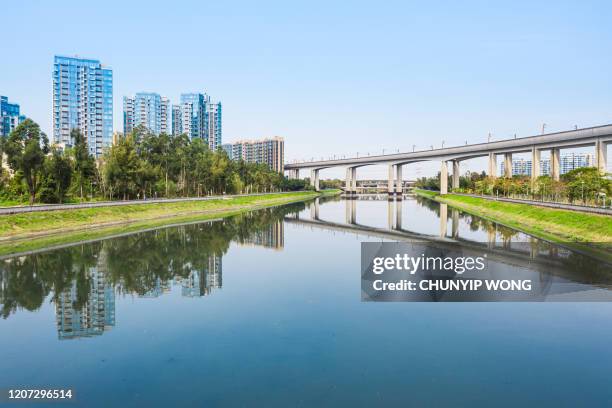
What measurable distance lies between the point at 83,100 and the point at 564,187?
9857 cm

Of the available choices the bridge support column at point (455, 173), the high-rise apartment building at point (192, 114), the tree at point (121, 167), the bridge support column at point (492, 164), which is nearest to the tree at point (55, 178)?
the tree at point (121, 167)

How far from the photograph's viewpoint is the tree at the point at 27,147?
125 ft

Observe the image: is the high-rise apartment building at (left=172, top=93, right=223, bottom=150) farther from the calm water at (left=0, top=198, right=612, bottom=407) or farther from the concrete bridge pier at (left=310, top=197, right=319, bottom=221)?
the calm water at (left=0, top=198, right=612, bottom=407)

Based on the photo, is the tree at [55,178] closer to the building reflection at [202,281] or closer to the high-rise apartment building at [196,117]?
the building reflection at [202,281]

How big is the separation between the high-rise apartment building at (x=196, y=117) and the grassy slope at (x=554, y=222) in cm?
11197

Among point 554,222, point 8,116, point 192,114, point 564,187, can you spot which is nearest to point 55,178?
point 554,222

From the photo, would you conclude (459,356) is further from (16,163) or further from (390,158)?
(390,158)

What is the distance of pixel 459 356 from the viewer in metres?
9.98

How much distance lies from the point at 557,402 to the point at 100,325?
1126 cm

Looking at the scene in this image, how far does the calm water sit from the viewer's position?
8.34 m

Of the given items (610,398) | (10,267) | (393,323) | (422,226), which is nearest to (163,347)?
(393,323)

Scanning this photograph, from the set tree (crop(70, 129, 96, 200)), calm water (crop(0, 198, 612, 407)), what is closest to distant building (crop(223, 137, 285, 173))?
tree (crop(70, 129, 96, 200))

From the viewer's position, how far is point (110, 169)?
4925cm

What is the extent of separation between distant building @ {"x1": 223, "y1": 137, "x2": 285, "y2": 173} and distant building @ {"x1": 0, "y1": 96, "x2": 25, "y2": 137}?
7652 centimetres
